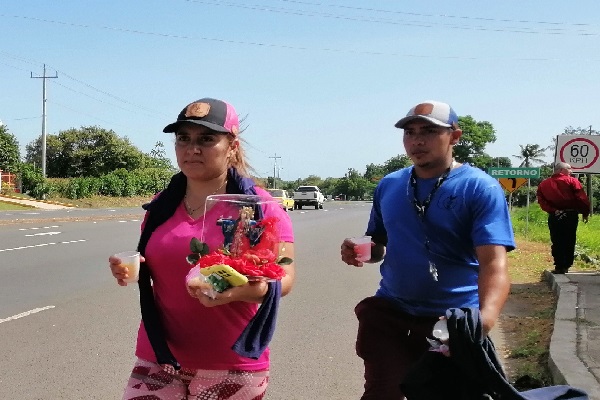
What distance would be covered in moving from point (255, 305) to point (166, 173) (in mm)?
67237

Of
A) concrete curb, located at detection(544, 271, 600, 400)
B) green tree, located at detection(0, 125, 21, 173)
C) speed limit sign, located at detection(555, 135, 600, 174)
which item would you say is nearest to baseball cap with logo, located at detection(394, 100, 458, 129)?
concrete curb, located at detection(544, 271, 600, 400)

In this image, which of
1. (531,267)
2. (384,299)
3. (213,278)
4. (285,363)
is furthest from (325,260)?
(213,278)

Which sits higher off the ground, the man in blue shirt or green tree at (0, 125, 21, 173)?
green tree at (0, 125, 21, 173)

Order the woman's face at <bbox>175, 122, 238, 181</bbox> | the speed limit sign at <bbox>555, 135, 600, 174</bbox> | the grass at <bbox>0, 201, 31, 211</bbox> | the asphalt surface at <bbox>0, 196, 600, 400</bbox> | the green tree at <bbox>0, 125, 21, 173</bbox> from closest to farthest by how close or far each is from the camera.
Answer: the woman's face at <bbox>175, 122, 238, 181</bbox>, the asphalt surface at <bbox>0, 196, 600, 400</bbox>, the speed limit sign at <bbox>555, 135, 600, 174</bbox>, the grass at <bbox>0, 201, 31, 211</bbox>, the green tree at <bbox>0, 125, 21, 173</bbox>

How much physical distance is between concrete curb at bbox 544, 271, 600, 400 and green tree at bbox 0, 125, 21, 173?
190ft

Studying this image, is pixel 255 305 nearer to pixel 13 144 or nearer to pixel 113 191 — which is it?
pixel 113 191

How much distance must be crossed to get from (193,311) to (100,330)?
5.32m

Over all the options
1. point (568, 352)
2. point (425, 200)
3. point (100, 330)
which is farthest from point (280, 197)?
point (100, 330)

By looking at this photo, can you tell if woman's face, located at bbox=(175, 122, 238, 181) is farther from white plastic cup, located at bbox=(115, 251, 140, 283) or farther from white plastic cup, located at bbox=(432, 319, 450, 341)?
white plastic cup, located at bbox=(432, 319, 450, 341)

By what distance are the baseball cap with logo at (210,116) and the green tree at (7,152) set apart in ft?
202

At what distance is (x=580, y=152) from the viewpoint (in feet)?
45.2

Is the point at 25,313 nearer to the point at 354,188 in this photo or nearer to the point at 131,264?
the point at 131,264

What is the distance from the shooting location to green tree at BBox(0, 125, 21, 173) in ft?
201

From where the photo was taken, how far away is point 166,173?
226 ft
